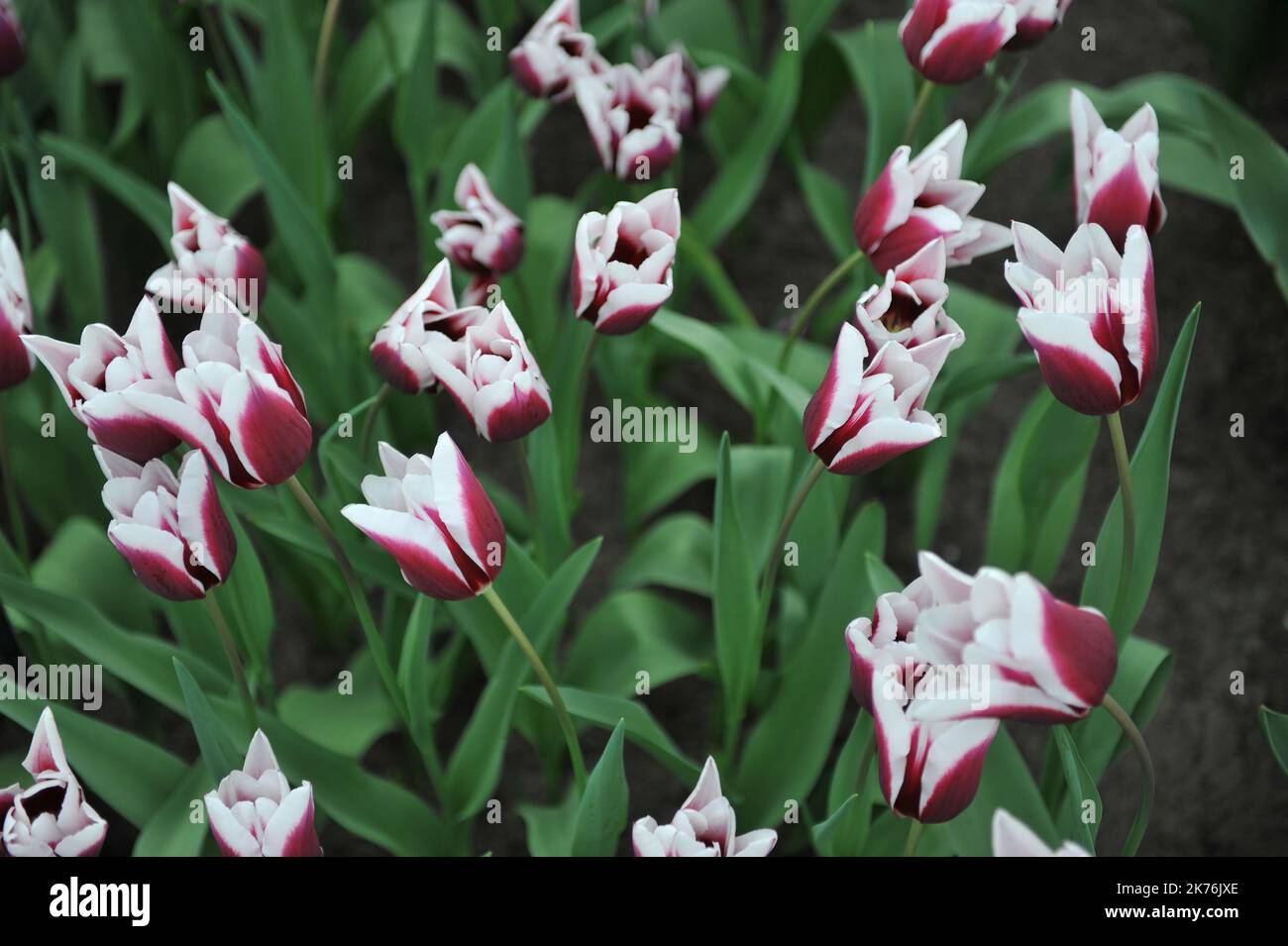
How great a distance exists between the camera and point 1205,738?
1385 millimetres

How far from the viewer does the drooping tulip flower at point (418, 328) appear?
2.98 ft

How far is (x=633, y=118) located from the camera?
1.20m

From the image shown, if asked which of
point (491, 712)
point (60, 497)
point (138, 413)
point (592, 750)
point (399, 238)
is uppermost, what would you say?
point (399, 238)

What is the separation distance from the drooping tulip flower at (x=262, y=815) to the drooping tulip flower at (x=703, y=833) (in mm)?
206

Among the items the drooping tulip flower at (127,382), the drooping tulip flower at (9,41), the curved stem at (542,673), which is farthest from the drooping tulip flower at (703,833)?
the drooping tulip flower at (9,41)

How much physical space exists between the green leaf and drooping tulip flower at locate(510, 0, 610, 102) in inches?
24.5

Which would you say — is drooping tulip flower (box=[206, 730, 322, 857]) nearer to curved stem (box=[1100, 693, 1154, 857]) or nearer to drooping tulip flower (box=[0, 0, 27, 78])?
curved stem (box=[1100, 693, 1154, 857])

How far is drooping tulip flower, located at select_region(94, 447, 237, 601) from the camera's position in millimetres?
828

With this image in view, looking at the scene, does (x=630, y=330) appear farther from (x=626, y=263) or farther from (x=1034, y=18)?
(x=1034, y=18)

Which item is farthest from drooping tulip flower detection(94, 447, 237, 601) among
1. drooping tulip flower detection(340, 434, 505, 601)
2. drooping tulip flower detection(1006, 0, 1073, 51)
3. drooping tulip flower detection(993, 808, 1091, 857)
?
drooping tulip flower detection(1006, 0, 1073, 51)

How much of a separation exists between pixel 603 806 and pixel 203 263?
0.53 m
